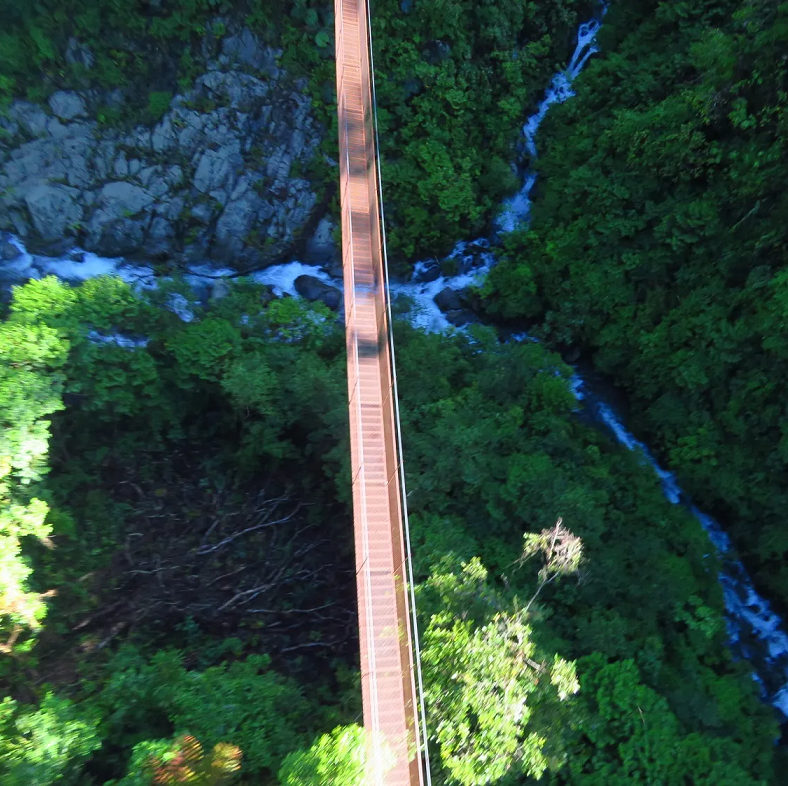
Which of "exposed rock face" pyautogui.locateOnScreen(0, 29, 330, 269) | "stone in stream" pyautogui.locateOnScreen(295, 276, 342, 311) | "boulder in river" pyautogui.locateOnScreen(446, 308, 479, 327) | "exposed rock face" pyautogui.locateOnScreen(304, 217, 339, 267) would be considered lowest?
"boulder in river" pyautogui.locateOnScreen(446, 308, 479, 327)

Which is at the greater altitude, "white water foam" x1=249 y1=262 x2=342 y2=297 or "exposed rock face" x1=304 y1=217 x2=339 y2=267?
"exposed rock face" x1=304 y1=217 x2=339 y2=267

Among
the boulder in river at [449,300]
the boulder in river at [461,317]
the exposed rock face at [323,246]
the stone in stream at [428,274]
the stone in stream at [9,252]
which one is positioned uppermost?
the exposed rock face at [323,246]

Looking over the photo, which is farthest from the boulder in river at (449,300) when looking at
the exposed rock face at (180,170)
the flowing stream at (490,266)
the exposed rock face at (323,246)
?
the exposed rock face at (180,170)

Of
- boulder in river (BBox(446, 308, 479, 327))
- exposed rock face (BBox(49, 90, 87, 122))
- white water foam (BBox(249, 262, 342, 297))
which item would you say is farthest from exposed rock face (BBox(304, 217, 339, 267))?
exposed rock face (BBox(49, 90, 87, 122))

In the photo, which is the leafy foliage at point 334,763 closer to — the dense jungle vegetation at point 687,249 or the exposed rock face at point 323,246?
the dense jungle vegetation at point 687,249

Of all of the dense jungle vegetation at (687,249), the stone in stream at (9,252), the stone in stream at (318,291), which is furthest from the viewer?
the stone in stream at (318,291)

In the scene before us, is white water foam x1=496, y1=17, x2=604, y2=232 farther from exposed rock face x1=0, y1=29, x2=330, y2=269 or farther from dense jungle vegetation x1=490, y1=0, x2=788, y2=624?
exposed rock face x1=0, y1=29, x2=330, y2=269
